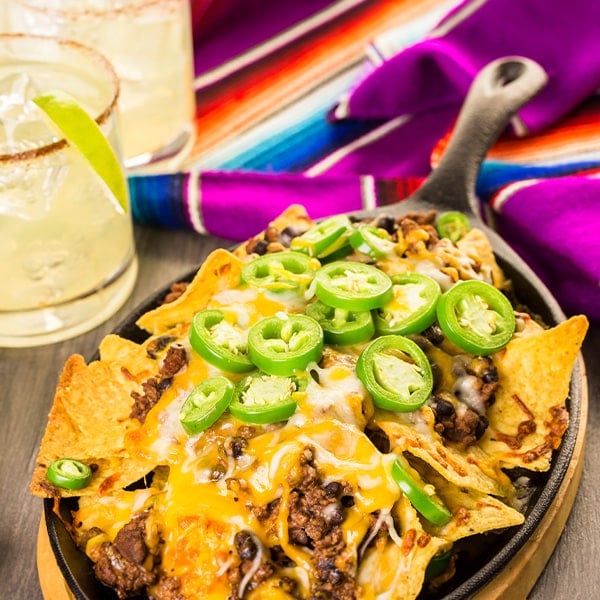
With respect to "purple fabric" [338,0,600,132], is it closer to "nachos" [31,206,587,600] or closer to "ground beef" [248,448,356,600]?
"nachos" [31,206,587,600]

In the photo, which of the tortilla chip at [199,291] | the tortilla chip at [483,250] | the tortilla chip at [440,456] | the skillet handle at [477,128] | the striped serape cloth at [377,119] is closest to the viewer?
the tortilla chip at [440,456]

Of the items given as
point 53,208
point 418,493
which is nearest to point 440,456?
point 418,493

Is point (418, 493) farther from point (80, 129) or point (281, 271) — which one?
point (80, 129)

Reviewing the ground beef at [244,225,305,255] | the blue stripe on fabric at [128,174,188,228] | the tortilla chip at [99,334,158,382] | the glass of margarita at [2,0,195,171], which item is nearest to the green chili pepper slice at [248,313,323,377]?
the tortilla chip at [99,334,158,382]

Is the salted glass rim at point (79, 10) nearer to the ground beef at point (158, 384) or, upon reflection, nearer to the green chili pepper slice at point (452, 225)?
the green chili pepper slice at point (452, 225)

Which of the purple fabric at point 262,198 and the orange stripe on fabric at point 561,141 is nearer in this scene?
the purple fabric at point 262,198

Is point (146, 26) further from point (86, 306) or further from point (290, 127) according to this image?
point (86, 306)

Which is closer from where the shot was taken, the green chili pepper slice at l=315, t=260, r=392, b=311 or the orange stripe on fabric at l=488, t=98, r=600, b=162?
the green chili pepper slice at l=315, t=260, r=392, b=311

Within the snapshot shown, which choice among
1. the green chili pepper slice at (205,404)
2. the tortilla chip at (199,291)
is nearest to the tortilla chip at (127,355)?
the tortilla chip at (199,291)
